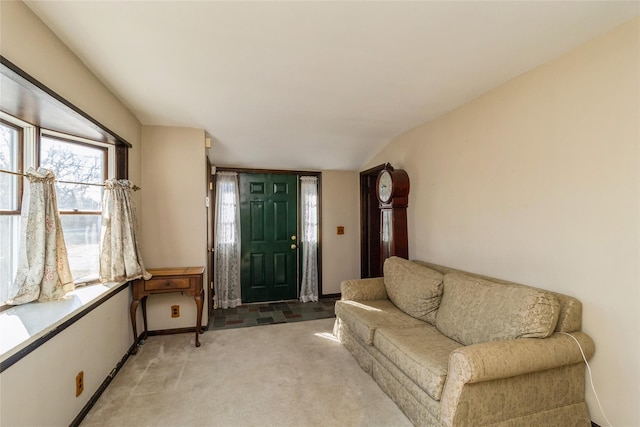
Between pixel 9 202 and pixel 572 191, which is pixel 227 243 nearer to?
pixel 9 202

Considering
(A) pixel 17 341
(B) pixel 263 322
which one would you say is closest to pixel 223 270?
(B) pixel 263 322

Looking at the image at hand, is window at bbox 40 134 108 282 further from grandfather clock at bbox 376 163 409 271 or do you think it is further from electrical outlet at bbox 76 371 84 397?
grandfather clock at bbox 376 163 409 271

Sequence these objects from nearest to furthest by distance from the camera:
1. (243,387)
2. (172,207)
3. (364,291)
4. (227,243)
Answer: (243,387) < (364,291) < (172,207) < (227,243)

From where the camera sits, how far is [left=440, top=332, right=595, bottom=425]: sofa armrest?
4.83 ft

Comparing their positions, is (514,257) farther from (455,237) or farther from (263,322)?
(263,322)

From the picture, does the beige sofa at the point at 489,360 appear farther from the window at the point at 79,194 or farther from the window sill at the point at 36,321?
the window at the point at 79,194

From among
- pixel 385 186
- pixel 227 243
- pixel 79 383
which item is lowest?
pixel 79 383

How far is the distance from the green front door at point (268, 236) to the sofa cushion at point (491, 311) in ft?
8.55

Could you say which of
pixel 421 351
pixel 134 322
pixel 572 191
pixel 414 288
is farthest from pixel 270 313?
pixel 572 191

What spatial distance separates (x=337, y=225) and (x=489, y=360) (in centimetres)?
321

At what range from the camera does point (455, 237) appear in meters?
2.71

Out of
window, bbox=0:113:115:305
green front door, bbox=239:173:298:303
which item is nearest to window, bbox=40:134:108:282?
window, bbox=0:113:115:305

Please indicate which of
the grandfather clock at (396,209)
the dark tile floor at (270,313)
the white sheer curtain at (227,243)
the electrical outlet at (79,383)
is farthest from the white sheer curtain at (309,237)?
the electrical outlet at (79,383)

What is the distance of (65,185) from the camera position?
2.20 metres
